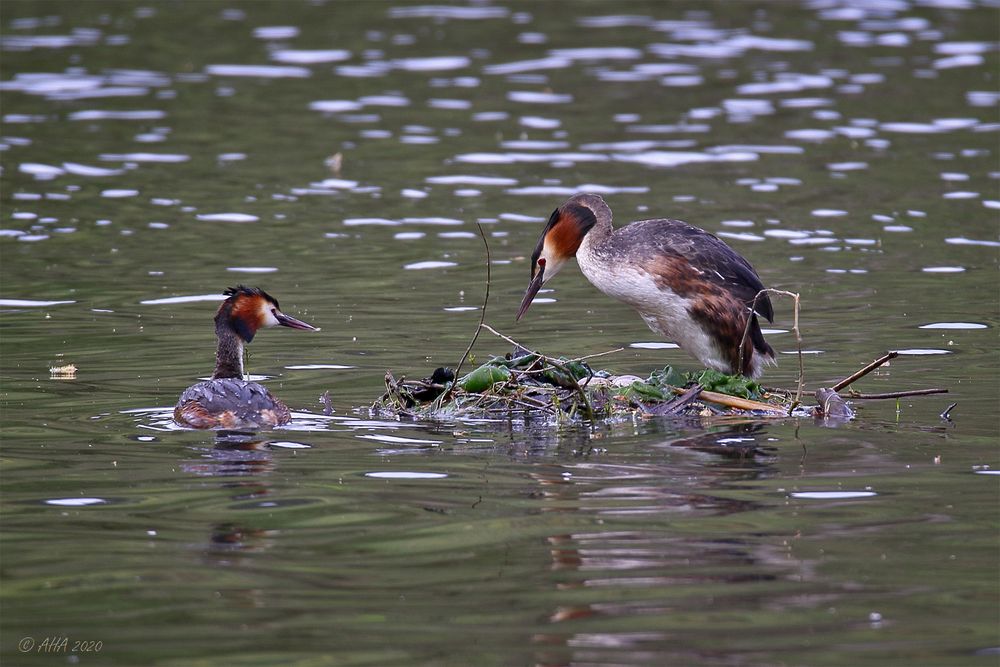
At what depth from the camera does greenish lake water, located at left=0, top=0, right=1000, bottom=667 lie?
19.9ft

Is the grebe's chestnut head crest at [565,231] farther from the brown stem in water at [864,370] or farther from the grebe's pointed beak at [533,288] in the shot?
the brown stem in water at [864,370]

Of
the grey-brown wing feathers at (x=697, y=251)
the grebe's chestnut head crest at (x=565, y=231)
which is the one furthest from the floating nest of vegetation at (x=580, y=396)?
the grebe's chestnut head crest at (x=565, y=231)

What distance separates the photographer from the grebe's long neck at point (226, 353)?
9812mm

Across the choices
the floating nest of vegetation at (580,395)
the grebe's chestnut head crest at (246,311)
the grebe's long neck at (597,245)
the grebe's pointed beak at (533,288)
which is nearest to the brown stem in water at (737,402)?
the floating nest of vegetation at (580,395)

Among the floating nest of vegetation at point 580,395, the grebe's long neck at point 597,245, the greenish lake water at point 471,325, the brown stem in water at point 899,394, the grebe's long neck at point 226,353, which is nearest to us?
the greenish lake water at point 471,325

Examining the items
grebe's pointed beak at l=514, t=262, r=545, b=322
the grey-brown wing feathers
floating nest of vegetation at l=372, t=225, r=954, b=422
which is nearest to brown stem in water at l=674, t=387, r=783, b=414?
floating nest of vegetation at l=372, t=225, r=954, b=422

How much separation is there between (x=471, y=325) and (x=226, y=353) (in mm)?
2576

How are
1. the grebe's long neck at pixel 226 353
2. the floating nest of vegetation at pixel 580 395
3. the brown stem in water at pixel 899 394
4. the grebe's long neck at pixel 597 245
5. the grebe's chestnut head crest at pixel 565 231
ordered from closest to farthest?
the brown stem in water at pixel 899 394
the floating nest of vegetation at pixel 580 395
the grebe's long neck at pixel 226 353
the grebe's long neck at pixel 597 245
the grebe's chestnut head crest at pixel 565 231

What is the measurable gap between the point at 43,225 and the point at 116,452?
781cm

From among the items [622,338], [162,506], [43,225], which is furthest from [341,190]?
[162,506]

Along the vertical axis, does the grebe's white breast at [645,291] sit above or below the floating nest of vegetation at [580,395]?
above

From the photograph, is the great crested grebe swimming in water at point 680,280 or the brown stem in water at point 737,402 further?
the great crested grebe swimming in water at point 680,280

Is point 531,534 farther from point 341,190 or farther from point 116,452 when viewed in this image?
point 341,190

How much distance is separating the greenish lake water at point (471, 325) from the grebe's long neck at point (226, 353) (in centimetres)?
32
